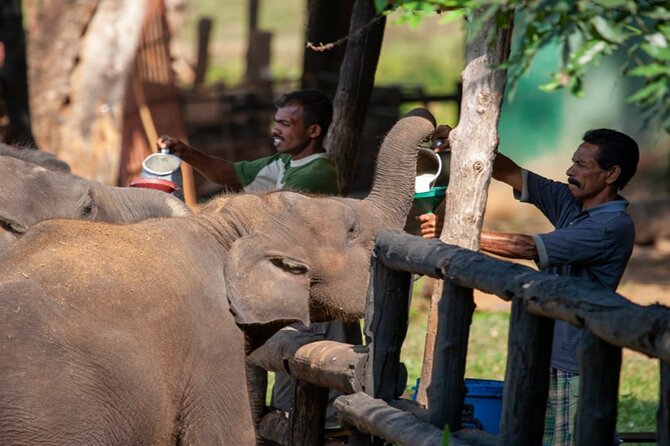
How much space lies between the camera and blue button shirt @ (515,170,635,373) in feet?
17.4

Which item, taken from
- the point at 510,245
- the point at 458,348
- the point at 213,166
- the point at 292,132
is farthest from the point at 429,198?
the point at 213,166

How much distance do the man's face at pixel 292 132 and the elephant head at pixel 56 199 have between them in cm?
74

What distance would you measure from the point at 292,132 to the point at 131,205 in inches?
39.0

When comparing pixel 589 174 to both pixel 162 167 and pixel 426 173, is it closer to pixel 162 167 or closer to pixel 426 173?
pixel 426 173

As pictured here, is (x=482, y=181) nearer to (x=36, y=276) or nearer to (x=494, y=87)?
(x=494, y=87)

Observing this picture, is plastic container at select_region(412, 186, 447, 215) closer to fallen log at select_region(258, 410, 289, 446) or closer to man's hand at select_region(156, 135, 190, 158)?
fallen log at select_region(258, 410, 289, 446)

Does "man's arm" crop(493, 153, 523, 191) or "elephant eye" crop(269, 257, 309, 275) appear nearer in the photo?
"elephant eye" crop(269, 257, 309, 275)

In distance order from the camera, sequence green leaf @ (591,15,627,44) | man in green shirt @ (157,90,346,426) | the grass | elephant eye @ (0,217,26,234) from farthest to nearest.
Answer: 1. the grass
2. man in green shirt @ (157,90,346,426)
3. elephant eye @ (0,217,26,234)
4. green leaf @ (591,15,627,44)

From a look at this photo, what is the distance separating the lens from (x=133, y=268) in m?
5.37

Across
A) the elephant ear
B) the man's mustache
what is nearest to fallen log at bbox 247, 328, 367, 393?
A: the elephant ear

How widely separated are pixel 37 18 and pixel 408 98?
489 cm

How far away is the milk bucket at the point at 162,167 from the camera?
24.0 feet

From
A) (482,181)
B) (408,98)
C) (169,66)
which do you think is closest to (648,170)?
(408,98)

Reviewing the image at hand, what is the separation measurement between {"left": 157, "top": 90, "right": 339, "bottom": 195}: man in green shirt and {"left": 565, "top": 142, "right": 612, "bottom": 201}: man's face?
5.67 ft
